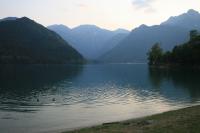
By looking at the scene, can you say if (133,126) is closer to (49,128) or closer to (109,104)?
(49,128)

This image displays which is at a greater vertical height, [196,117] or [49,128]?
[196,117]

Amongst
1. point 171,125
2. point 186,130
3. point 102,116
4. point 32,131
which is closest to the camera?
point 186,130

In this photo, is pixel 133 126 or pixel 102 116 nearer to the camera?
pixel 133 126

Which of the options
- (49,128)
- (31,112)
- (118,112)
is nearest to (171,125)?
(49,128)

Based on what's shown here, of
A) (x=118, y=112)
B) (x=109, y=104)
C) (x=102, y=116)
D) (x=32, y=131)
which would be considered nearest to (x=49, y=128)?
(x=32, y=131)

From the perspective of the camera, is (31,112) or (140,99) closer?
(31,112)

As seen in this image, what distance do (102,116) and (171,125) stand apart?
74.8 feet

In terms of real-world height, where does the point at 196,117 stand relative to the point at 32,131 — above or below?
above

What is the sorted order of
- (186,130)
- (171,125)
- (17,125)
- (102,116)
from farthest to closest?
(102,116)
(17,125)
(171,125)
(186,130)

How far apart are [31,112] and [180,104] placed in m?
30.1

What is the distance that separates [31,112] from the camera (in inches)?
2381

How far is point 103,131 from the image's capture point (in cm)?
3484

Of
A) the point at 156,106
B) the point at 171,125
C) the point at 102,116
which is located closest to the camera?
the point at 171,125

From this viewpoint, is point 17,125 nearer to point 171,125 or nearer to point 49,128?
point 49,128
